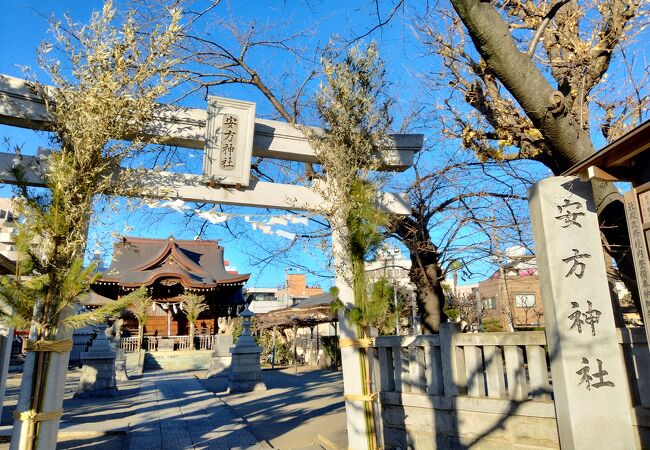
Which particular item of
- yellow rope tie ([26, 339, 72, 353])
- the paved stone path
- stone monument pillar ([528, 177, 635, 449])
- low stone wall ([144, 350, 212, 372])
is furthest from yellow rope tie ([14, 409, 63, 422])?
low stone wall ([144, 350, 212, 372])

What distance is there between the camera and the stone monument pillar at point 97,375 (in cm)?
1262

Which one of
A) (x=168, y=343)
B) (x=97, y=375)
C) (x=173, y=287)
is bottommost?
(x=97, y=375)

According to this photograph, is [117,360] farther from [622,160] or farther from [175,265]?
[622,160]

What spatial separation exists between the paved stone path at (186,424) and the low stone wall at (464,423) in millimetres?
1897

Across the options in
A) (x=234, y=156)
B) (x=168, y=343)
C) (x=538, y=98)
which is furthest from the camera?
(x=168, y=343)

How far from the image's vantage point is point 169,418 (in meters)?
8.73

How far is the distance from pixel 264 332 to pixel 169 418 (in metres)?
18.5

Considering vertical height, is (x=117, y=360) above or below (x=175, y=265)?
below

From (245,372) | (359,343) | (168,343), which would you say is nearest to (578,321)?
(359,343)

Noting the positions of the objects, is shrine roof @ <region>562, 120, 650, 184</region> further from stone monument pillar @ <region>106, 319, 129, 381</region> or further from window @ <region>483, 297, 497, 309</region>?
window @ <region>483, 297, 497, 309</region>

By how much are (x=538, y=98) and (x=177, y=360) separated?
21.9 metres

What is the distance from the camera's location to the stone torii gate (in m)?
4.58

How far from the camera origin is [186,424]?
810 centimetres

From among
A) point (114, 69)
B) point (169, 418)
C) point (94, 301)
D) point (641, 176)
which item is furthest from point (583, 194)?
point (94, 301)
